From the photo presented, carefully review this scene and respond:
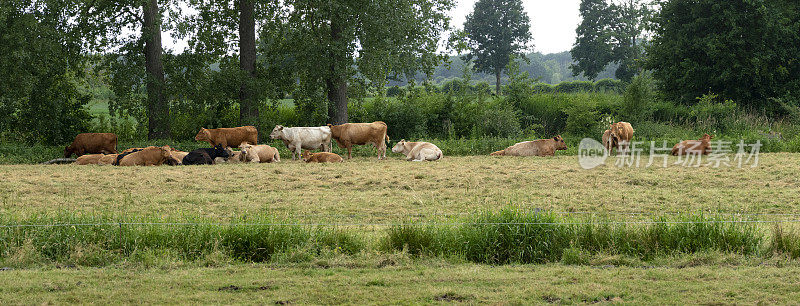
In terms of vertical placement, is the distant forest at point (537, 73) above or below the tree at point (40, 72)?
above

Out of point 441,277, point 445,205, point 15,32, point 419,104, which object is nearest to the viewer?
point 441,277

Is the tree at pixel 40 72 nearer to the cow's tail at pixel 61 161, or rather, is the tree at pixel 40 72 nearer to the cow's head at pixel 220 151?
the cow's tail at pixel 61 161

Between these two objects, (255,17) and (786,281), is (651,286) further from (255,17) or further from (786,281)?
(255,17)

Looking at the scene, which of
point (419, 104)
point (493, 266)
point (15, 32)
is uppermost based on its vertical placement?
point (15, 32)

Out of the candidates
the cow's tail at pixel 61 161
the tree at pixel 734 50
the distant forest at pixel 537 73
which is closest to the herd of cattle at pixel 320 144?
the cow's tail at pixel 61 161

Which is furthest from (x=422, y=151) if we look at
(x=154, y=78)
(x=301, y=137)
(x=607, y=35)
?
(x=607, y=35)

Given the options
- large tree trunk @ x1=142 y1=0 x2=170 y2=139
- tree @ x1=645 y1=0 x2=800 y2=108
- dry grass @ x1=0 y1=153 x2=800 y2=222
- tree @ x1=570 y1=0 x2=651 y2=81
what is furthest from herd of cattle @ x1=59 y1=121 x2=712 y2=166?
tree @ x1=570 y1=0 x2=651 y2=81

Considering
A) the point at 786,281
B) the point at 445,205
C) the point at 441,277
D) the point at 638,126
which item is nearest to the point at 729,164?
the point at 638,126

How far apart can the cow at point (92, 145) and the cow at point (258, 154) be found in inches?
167

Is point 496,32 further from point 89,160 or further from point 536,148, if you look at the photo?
point 89,160

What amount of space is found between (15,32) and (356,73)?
9.67m

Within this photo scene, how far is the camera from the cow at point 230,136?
62.0 ft

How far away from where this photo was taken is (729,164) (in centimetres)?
1547

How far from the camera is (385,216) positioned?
9242 mm
